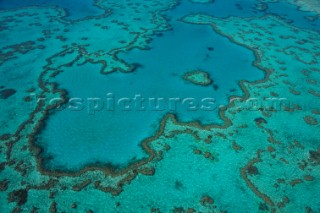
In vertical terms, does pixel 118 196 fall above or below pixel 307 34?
below

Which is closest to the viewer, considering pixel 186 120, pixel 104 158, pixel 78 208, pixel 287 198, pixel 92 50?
pixel 78 208

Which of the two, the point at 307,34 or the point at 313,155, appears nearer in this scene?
the point at 313,155

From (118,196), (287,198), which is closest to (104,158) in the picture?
(118,196)

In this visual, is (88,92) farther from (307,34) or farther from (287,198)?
(307,34)

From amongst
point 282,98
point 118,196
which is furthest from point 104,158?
point 282,98

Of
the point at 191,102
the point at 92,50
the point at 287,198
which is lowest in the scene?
the point at 287,198

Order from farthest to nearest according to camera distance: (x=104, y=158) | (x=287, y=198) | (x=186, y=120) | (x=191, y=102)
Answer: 1. (x=191, y=102)
2. (x=186, y=120)
3. (x=104, y=158)
4. (x=287, y=198)

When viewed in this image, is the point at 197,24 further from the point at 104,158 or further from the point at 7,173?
the point at 7,173
